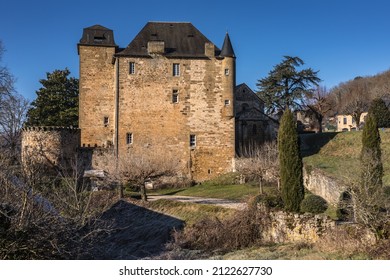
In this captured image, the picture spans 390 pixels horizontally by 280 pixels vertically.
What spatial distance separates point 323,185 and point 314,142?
42.8 feet

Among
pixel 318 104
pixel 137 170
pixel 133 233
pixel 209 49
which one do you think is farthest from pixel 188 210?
pixel 318 104

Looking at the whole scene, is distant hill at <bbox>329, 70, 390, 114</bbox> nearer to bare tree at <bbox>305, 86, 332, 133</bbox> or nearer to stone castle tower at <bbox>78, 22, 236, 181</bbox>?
bare tree at <bbox>305, 86, 332, 133</bbox>

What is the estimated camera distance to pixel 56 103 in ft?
128

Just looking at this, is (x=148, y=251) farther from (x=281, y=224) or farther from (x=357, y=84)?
(x=357, y=84)

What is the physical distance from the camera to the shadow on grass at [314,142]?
3384cm

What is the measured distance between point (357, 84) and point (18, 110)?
38.0 m

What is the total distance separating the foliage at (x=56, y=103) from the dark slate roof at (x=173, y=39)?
8.82 meters

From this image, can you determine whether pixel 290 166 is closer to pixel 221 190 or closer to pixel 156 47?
pixel 221 190

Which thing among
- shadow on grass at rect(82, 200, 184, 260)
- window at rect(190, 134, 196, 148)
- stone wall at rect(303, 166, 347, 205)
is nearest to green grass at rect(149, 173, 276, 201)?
stone wall at rect(303, 166, 347, 205)

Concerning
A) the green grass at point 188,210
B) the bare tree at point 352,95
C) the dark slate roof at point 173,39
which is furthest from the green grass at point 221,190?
the bare tree at point 352,95

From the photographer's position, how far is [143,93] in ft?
108

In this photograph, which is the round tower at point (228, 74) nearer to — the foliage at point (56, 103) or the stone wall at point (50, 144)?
the stone wall at point (50, 144)

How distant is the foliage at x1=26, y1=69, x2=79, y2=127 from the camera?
38062 millimetres
